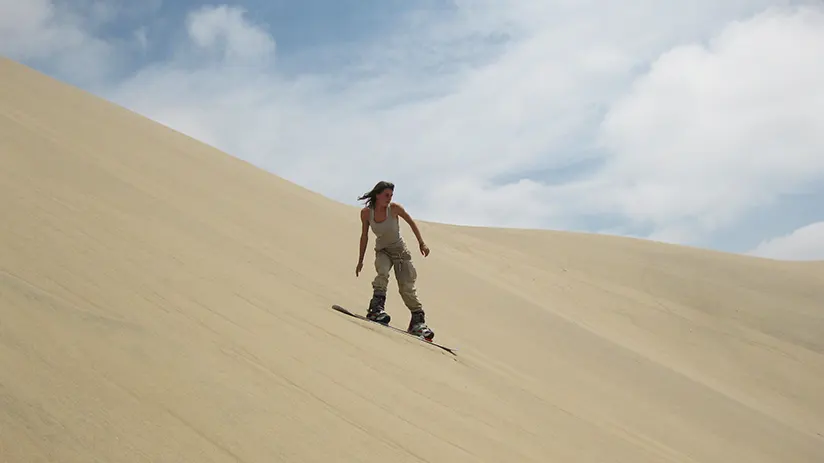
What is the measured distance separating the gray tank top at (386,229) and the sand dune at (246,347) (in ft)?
1.87

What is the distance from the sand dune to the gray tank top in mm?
570

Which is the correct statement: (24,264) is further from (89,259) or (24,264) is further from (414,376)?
(414,376)

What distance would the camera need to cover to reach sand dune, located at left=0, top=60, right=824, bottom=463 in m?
2.20

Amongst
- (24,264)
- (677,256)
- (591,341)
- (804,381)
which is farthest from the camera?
(677,256)

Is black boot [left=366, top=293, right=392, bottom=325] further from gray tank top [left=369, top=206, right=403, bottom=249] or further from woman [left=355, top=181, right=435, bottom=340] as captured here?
gray tank top [left=369, top=206, right=403, bottom=249]

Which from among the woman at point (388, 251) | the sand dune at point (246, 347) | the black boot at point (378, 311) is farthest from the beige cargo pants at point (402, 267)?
the sand dune at point (246, 347)

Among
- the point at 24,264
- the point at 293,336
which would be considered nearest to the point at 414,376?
the point at 293,336

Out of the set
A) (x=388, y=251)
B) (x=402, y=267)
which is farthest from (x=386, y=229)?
(x=402, y=267)

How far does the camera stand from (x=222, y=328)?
3.03 metres

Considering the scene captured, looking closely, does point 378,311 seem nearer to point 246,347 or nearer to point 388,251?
point 388,251

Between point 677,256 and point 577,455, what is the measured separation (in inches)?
528

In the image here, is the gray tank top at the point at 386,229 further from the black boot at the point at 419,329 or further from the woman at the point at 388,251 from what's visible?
the black boot at the point at 419,329

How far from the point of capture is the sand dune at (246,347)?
220 cm

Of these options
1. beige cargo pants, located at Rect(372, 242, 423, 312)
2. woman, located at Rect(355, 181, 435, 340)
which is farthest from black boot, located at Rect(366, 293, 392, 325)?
beige cargo pants, located at Rect(372, 242, 423, 312)
